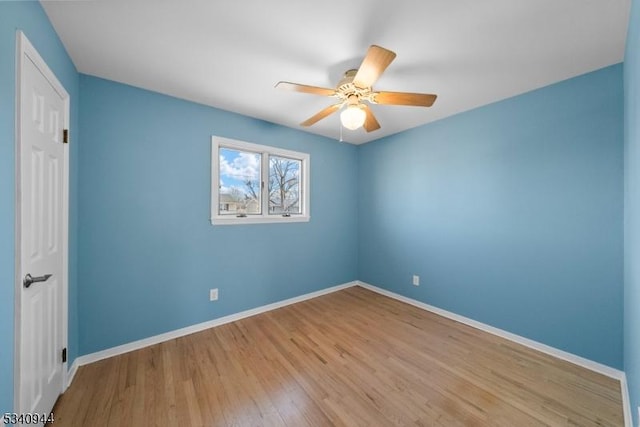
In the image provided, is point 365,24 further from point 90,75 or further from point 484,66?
point 90,75

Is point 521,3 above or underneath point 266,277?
above

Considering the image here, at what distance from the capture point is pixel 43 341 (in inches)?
53.7

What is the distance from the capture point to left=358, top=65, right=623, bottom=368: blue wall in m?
1.88

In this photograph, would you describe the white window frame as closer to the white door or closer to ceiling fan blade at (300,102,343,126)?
ceiling fan blade at (300,102,343,126)

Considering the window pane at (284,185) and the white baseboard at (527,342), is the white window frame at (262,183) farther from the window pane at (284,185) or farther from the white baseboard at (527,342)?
the white baseboard at (527,342)

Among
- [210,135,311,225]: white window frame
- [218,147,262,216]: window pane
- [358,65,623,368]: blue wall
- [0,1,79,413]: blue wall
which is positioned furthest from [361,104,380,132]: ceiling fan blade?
[0,1,79,413]: blue wall

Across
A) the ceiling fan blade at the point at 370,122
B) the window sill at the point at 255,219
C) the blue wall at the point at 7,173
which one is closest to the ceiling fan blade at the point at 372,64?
the ceiling fan blade at the point at 370,122

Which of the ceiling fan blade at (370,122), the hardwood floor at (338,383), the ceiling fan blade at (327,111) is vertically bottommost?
the hardwood floor at (338,383)

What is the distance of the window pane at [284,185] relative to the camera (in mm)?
3178

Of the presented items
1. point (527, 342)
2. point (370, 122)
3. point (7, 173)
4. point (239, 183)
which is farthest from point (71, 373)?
point (527, 342)

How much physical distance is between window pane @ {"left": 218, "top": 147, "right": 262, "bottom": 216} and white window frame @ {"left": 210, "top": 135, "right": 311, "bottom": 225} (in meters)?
0.06

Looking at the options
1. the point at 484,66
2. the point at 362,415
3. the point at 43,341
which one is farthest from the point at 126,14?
the point at 362,415

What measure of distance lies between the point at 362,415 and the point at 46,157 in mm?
2458

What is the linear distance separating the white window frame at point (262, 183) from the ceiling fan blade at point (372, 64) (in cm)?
164
